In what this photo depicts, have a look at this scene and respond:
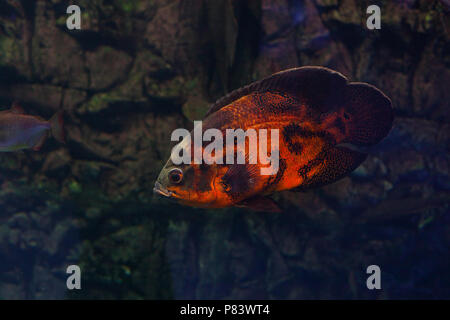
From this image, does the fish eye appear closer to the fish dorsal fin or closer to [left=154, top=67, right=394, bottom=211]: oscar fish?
[left=154, top=67, right=394, bottom=211]: oscar fish

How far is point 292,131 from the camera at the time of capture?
134 cm

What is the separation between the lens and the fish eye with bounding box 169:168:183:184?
4.05ft

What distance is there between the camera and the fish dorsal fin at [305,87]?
1.27 m

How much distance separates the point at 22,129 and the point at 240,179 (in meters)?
1.96

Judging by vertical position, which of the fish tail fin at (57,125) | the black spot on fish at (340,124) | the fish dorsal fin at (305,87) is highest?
the fish tail fin at (57,125)

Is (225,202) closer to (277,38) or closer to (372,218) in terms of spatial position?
(277,38)

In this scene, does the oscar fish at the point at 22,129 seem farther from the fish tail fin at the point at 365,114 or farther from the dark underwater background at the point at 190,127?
the fish tail fin at the point at 365,114

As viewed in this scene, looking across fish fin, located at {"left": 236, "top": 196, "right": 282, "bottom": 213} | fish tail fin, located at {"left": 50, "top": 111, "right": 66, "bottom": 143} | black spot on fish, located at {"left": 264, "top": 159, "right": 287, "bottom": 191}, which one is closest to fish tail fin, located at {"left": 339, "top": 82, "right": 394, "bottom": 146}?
black spot on fish, located at {"left": 264, "top": 159, "right": 287, "bottom": 191}

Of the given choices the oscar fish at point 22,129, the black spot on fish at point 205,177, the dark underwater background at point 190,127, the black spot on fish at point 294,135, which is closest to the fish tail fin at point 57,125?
the oscar fish at point 22,129

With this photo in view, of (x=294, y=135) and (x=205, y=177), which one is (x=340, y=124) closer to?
(x=294, y=135)

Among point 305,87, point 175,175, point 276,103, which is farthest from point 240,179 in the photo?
point 305,87

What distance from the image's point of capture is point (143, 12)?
2.69 metres
